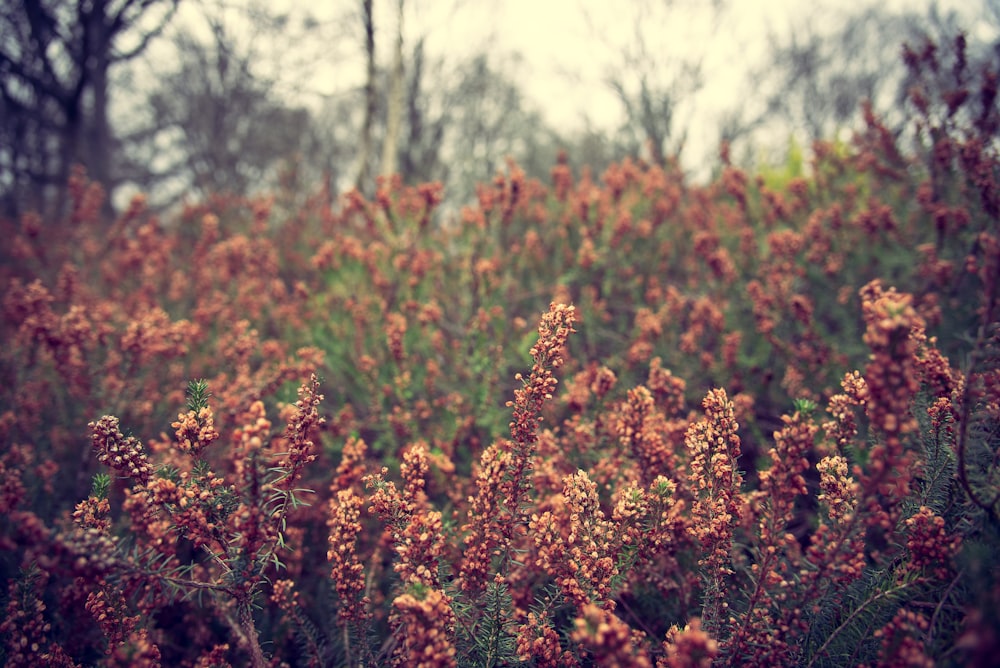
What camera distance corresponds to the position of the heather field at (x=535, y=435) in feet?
4.73

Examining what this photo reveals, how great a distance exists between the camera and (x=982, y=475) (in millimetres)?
1567

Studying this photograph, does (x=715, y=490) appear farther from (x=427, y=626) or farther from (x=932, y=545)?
(x=427, y=626)

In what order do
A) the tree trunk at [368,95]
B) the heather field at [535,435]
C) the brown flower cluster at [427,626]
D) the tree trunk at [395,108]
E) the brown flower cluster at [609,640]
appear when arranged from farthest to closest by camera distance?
the tree trunk at [395,108], the tree trunk at [368,95], the heather field at [535,435], the brown flower cluster at [427,626], the brown flower cluster at [609,640]

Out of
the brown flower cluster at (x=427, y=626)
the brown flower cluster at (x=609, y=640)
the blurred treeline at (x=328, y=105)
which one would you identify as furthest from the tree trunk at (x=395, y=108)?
the brown flower cluster at (x=609, y=640)

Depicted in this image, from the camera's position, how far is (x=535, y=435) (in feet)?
5.24

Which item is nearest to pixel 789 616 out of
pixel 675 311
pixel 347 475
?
pixel 347 475

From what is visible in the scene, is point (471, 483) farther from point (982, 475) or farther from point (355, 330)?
point (982, 475)

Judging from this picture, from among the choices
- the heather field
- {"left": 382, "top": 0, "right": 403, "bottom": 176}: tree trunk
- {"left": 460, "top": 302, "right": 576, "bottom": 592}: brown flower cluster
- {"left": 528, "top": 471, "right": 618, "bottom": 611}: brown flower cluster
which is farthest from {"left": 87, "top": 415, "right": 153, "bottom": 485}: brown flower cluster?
{"left": 382, "top": 0, "right": 403, "bottom": 176}: tree trunk

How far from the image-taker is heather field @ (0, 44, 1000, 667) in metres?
1.44

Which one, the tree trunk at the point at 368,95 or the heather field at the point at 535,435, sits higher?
the tree trunk at the point at 368,95

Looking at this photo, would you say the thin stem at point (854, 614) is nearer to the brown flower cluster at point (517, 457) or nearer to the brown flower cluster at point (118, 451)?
the brown flower cluster at point (517, 457)

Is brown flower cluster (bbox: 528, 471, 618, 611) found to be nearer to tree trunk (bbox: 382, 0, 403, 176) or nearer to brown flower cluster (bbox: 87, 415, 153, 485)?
brown flower cluster (bbox: 87, 415, 153, 485)

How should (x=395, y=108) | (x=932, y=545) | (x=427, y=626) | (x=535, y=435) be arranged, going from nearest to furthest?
(x=427, y=626) < (x=932, y=545) < (x=535, y=435) < (x=395, y=108)

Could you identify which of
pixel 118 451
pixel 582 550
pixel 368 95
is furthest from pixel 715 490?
pixel 368 95
